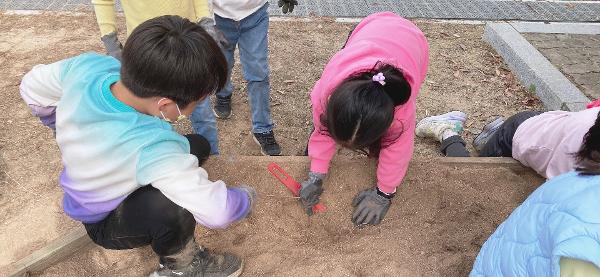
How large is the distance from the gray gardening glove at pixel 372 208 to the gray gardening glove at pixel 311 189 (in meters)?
0.20

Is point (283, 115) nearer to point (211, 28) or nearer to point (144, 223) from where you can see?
point (211, 28)

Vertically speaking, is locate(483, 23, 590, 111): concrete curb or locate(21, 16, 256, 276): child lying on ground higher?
locate(21, 16, 256, 276): child lying on ground

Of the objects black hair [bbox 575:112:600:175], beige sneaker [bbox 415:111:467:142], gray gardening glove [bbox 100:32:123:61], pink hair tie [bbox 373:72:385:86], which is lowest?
beige sneaker [bbox 415:111:467:142]

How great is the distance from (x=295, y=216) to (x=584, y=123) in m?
1.31

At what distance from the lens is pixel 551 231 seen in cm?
112

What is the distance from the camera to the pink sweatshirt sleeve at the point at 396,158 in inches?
72.9

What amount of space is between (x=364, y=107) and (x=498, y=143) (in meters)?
1.38

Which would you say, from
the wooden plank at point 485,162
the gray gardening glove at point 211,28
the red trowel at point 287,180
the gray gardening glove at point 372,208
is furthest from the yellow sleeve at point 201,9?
the wooden plank at point 485,162

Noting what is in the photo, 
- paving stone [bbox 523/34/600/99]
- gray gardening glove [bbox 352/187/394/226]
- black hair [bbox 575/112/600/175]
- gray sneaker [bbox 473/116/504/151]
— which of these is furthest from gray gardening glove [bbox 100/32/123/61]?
paving stone [bbox 523/34/600/99]

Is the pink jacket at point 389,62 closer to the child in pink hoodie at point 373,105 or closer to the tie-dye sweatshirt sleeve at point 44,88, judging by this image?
the child in pink hoodie at point 373,105

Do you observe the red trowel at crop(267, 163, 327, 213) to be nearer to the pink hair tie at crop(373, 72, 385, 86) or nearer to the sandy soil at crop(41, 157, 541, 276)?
the sandy soil at crop(41, 157, 541, 276)

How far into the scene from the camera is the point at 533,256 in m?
1.21

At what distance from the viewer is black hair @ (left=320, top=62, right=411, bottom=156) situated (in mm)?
1510

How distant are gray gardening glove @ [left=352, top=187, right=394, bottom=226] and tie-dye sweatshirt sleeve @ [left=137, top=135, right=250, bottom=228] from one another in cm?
88
